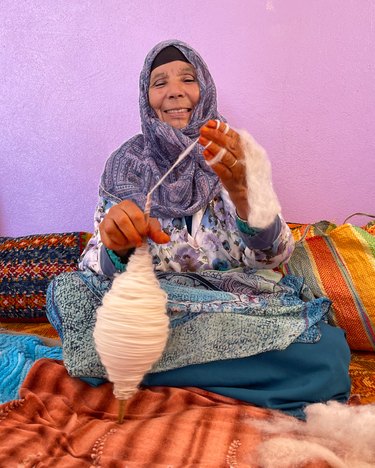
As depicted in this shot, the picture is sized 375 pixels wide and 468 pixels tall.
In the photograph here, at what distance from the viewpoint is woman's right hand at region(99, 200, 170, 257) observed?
2.80 feet

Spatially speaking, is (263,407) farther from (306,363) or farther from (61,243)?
(61,243)

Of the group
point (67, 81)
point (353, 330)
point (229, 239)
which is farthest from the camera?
point (67, 81)

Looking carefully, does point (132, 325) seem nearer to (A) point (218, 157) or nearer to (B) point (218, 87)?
(A) point (218, 157)

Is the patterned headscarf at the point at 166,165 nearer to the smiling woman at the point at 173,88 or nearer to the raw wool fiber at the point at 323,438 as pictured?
the smiling woman at the point at 173,88

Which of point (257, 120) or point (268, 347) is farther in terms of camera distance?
point (257, 120)

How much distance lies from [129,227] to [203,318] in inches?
13.3

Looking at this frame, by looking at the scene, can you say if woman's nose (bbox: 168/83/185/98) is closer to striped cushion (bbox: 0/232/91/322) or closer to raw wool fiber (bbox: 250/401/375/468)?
striped cushion (bbox: 0/232/91/322)

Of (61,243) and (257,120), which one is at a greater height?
(257,120)

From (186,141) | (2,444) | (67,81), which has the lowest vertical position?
(2,444)

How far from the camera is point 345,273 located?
1.46m

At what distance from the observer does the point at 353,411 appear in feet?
3.11

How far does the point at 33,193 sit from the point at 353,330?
147cm

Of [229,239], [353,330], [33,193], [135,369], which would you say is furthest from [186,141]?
[33,193]

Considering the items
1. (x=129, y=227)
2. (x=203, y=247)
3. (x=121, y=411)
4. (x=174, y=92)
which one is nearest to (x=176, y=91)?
(x=174, y=92)
